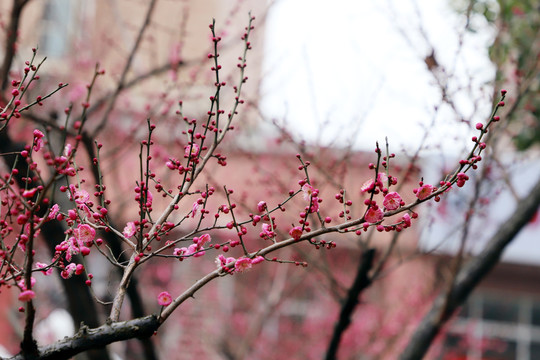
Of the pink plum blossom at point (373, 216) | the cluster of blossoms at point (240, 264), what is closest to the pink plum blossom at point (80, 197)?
the cluster of blossoms at point (240, 264)

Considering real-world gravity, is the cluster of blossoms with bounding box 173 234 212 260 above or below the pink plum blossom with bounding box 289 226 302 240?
above

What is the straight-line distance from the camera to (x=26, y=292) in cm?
161

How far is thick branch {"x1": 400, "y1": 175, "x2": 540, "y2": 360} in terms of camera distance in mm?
3789

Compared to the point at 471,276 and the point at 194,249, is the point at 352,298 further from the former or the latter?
the point at 194,249

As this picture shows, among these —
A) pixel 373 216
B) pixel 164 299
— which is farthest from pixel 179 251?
pixel 373 216

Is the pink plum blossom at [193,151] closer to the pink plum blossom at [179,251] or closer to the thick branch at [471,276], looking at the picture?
the pink plum blossom at [179,251]

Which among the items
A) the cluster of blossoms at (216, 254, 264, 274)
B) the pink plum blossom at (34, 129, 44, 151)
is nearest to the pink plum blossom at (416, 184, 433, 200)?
the cluster of blossoms at (216, 254, 264, 274)

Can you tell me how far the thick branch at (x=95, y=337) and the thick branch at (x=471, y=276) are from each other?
2392 mm

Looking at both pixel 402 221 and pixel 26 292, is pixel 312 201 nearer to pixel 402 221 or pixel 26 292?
pixel 402 221

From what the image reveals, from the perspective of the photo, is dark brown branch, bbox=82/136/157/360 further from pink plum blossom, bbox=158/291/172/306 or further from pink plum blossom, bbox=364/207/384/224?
pink plum blossom, bbox=364/207/384/224

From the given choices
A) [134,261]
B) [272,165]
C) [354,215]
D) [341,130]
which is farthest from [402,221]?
[272,165]

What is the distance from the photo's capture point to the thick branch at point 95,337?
1.80 m

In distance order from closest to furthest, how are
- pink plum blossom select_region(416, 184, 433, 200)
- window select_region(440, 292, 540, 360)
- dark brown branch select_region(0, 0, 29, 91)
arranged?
1. pink plum blossom select_region(416, 184, 433, 200)
2. dark brown branch select_region(0, 0, 29, 91)
3. window select_region(440, 292, 540, 360)

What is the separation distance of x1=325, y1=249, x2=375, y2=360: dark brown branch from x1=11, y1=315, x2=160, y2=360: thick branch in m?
1.74
